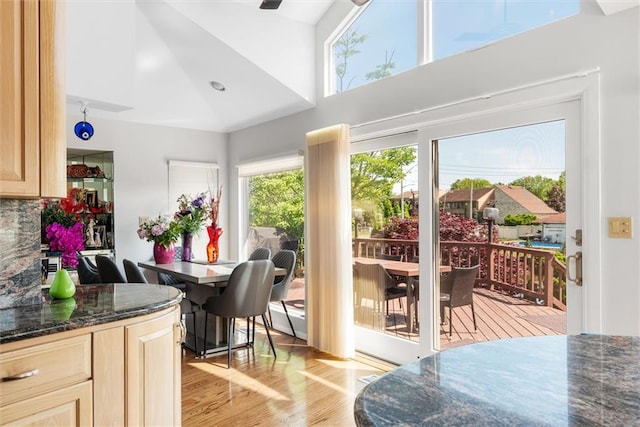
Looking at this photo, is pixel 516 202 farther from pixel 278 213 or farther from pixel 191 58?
pixel 191 58

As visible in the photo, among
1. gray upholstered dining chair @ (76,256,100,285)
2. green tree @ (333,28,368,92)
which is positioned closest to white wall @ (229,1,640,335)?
green tree @ (333,28,368,92)

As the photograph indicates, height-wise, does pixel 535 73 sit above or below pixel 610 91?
above

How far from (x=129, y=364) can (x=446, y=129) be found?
253 cm

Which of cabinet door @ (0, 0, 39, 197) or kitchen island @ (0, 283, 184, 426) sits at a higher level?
cabinet door @ (0, 0, 39, 197)

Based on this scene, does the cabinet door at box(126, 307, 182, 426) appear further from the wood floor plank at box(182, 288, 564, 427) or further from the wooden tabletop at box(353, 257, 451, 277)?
the wooden tabletop at box(353, 257, 451, 277)

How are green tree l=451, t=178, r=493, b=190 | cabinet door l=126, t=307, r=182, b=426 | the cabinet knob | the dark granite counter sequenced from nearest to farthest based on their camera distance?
the dark granite counter < the cabinet knob < cabinet door l=126, t=307, r=182, b=426 < green tree l=451, t=178, r=493, b=190

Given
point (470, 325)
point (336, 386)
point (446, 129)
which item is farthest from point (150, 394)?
point (446, 129)

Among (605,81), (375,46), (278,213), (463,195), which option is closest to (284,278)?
(278,213)

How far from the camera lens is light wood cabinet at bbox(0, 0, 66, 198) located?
1549mm

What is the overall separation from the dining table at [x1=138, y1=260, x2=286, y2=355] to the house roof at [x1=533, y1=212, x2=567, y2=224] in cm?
223

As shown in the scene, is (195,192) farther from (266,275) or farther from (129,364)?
(129,364)

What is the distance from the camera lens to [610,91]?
2283 millimetres

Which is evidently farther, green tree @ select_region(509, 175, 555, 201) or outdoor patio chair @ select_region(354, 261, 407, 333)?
outdoor patio chair @ select_region(354, 261, 407, 333)

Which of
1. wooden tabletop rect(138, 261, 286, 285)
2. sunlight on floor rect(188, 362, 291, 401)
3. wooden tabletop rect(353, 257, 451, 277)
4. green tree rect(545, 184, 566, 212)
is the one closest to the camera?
green tree rect(545, 184, 566, 212)
